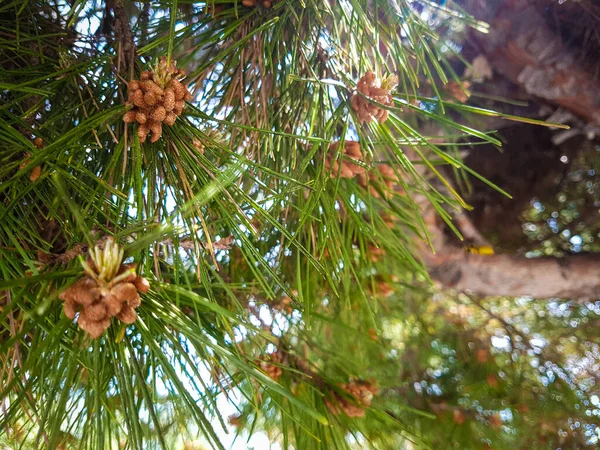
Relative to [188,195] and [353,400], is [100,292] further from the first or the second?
[353,400]

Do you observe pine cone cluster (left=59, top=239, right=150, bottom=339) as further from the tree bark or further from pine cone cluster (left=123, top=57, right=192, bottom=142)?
the tree bark

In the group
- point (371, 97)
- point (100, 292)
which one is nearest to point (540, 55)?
point (371, 97)

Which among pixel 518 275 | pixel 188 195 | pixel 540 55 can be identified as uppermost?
pixel 540 55

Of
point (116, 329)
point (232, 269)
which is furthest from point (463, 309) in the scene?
point (116, 329)

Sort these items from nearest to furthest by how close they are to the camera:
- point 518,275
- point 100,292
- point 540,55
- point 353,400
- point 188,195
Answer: point 100,292 < point 188,195 < point 353,400 < point 540,55 < point 518,275

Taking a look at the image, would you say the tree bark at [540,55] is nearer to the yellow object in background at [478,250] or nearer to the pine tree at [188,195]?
the pine tree at [188,195]

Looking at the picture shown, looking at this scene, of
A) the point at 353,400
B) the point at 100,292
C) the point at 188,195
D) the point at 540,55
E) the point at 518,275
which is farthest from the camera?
the point at 518,275

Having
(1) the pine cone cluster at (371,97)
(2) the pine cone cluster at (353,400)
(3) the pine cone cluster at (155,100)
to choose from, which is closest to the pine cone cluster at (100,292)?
(3) the pine cone cluster at (155,100)
